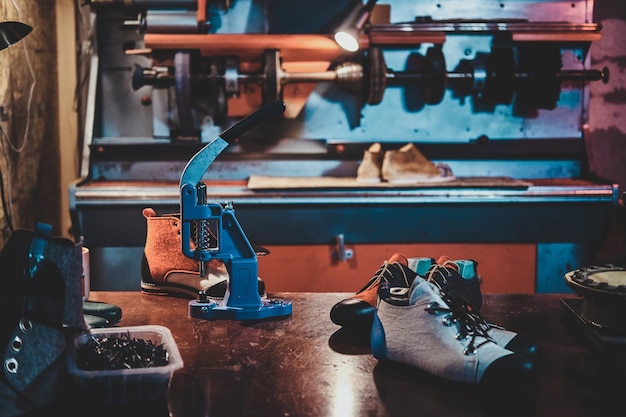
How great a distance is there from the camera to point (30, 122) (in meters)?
3.74

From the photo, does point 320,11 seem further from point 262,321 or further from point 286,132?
point 262,321

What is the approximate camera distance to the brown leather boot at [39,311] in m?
1.22

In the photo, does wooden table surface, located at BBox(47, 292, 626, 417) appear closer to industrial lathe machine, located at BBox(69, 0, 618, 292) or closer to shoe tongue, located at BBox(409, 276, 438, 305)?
shoe tongue, located at BBox(409, 276, 438, 305)

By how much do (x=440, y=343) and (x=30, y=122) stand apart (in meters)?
3.01

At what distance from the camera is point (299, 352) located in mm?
1508

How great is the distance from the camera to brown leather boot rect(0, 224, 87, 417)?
122 cm

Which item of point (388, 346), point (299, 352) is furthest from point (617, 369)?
point (299, 352)

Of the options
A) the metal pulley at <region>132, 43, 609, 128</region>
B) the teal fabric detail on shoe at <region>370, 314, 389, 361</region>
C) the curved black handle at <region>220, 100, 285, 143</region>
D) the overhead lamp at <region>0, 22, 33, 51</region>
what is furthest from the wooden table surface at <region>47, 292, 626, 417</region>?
the metal pulley at <region>132, 43, 609, 128</region>

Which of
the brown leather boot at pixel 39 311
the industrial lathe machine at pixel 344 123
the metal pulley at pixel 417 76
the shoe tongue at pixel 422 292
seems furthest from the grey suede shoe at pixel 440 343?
the metal pulley at pixel 417 76

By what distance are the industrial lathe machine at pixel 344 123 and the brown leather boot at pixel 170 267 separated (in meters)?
1.49

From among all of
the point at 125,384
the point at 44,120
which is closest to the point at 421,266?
the point at 125,384

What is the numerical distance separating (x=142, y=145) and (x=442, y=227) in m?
1.64

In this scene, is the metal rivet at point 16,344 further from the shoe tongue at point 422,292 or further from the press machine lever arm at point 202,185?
the shoe tongue at point 422,292

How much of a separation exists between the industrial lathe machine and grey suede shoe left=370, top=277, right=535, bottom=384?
6.95 feet
